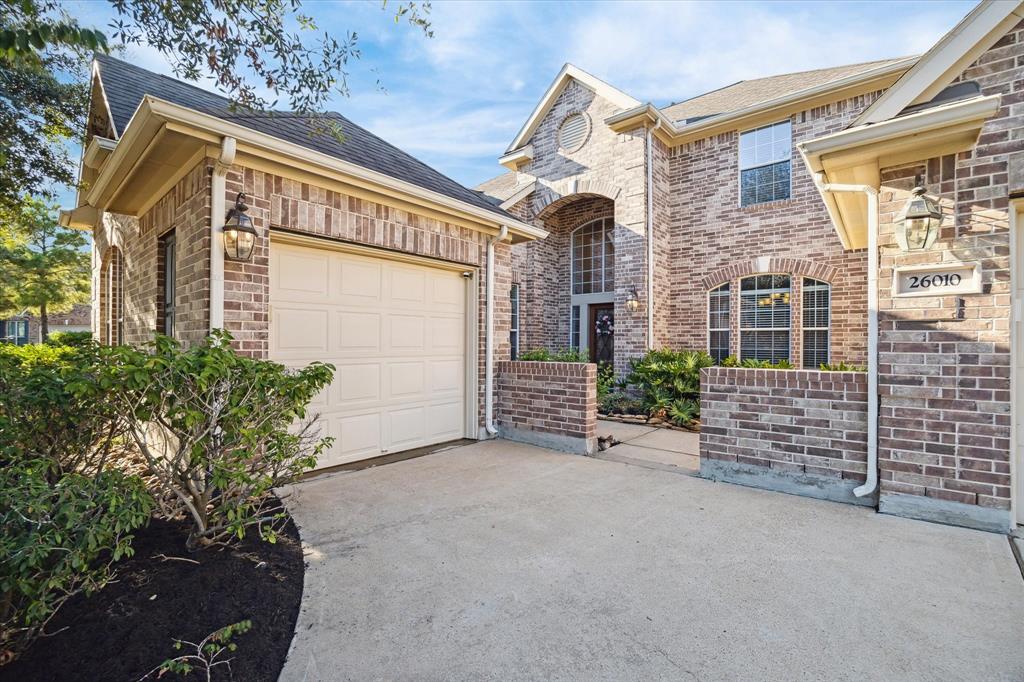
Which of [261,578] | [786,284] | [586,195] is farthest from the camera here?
[586,195]

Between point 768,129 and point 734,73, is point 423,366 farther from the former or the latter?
point 734,73

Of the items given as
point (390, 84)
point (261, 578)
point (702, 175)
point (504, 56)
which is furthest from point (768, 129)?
point (261, 578)

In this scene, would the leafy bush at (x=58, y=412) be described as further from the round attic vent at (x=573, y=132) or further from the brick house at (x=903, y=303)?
the round attic vent at (x=573, y=132)

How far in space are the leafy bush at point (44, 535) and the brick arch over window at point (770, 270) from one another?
9534mm

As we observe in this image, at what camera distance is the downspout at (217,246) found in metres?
3.94

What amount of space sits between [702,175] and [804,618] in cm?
915

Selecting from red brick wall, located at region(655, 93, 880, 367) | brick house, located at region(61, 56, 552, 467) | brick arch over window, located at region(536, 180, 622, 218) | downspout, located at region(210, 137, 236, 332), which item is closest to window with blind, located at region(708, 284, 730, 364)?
red brick wall, located at region(655, 93, 880, 367)

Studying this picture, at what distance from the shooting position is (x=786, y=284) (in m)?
8.77

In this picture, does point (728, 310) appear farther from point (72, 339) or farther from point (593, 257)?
point (72, 339)

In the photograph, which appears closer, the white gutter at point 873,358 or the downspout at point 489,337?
the white gutter at point 873,358

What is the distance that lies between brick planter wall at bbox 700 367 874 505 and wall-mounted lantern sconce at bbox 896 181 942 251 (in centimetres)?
113

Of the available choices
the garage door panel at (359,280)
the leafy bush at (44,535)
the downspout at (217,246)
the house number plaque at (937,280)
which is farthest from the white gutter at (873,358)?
the downspout at (217,246)

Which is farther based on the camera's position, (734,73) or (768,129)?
(734,73)

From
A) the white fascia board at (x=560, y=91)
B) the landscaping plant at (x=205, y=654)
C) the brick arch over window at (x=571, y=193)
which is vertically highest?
the white fascia board at (x=560, y=91)
